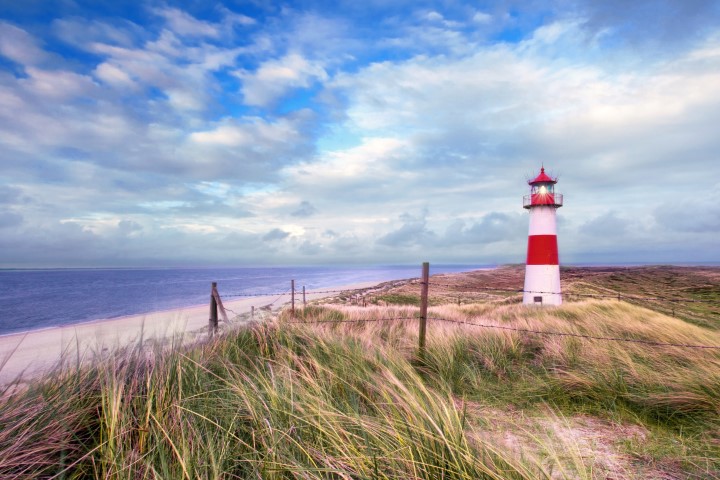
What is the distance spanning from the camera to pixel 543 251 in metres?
14.7

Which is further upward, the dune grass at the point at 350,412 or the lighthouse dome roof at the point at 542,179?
the lighthouse dome roof at the point at 542,179

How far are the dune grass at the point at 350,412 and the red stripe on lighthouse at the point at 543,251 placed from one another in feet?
31.3

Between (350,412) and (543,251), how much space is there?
13.9 m

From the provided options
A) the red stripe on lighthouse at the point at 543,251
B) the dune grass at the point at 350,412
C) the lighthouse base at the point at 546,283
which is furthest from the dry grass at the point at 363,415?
the red stripe on lighthouse at the point at 543,251

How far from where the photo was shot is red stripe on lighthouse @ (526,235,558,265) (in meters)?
14.6

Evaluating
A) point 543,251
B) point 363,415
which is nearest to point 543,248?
point 543,251

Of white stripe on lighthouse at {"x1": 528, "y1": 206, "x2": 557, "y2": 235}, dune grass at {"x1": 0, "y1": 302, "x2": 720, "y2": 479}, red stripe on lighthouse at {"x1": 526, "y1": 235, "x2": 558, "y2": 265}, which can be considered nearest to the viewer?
dune grass at {"x1": 0, "y1": 302, "x2": 720, "y2": 479}

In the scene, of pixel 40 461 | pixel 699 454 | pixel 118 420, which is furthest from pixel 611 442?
pixel 40 461

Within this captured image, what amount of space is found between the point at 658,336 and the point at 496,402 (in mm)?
4144

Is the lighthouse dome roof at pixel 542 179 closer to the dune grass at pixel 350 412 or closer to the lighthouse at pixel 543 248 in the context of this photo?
the lighthouse at pixel 543 248

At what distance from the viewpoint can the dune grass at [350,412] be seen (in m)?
2.18

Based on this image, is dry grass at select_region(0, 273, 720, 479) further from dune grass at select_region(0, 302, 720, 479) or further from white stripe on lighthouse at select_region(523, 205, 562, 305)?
white stripe on lighthouse at select_region(523, 205, 562, 305)

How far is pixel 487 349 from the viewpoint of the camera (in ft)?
18.7

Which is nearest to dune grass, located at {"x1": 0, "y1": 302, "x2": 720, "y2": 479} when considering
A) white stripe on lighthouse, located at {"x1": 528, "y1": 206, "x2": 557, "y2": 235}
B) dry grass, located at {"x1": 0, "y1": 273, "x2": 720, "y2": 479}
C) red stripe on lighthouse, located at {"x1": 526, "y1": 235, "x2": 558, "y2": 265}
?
dry grass, located at {"x1": 0, "y1": 273, "x2": 720, "y2": 479}
